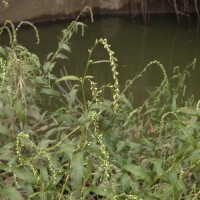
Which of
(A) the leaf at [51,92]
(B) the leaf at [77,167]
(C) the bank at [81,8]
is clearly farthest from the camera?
(C) the bank at [81,8]

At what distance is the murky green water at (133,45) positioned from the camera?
3.71 m

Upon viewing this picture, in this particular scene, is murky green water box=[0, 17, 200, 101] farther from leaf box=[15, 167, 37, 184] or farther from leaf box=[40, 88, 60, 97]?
leaf box=[15, 167, 37, 184]

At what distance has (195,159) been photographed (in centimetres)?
131

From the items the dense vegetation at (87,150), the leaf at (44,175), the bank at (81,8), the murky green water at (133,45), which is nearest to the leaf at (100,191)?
the dense vegetation at (87,150)

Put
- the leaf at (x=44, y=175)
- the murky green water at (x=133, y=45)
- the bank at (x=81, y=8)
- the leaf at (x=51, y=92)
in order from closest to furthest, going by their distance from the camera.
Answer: the leaf at (x=44, y=175) < the leaf at (x=51, y=92) < the murky green water at (x=133, y=45) < the bank at (x=81, y=8)

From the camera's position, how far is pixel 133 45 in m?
4.39

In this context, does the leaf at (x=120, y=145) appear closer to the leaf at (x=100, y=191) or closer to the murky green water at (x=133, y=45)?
the leaf at (x=100, y=191)

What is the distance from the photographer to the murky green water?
146 inches

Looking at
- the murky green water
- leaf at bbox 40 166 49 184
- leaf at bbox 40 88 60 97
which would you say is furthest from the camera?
the murky green water

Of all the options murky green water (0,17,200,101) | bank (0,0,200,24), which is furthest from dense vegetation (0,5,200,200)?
bank (0,0,200,24)

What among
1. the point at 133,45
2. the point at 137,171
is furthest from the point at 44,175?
the point at 133,45

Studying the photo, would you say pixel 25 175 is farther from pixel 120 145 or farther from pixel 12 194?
pixel 120 145

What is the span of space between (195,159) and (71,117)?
518 millimetres

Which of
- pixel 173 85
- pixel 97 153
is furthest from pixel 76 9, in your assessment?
pixel 97 153
